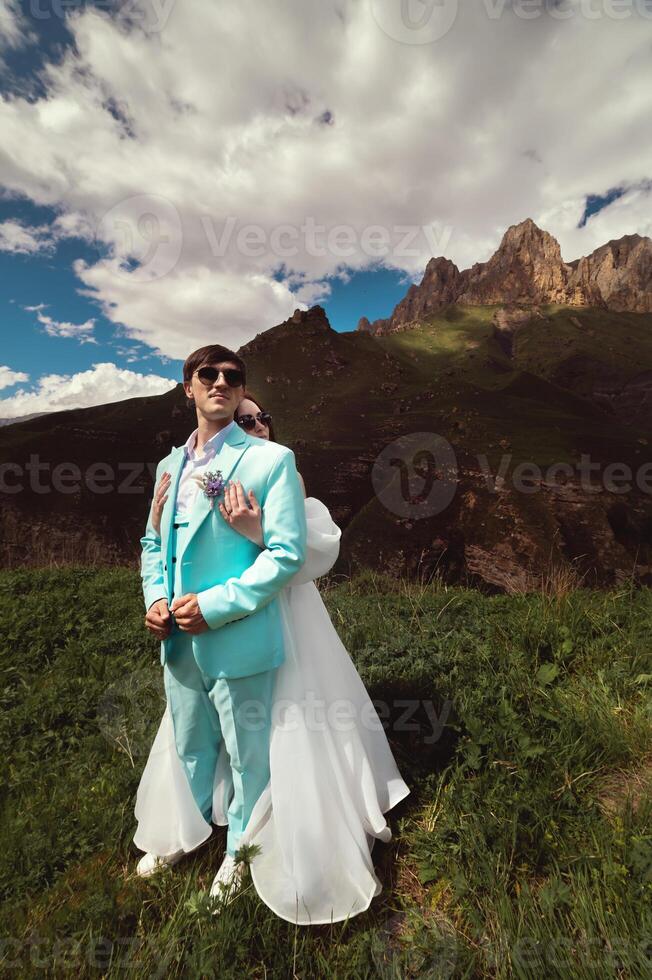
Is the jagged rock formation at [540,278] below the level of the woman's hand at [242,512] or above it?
above

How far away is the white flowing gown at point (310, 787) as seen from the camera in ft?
6.97

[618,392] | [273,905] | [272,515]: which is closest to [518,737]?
[273,905]

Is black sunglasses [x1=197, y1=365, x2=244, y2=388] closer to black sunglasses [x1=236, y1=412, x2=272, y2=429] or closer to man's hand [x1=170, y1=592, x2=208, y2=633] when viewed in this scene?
black sunglasses [x1=236, y1=412, x2=272, y2=429]

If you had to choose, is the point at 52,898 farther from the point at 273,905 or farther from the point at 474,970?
the point at 474,970

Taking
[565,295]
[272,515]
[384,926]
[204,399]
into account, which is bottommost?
[384,926]

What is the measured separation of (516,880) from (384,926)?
0.71 metres

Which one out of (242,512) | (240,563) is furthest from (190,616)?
(242,512)

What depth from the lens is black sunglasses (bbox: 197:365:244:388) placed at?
236cm

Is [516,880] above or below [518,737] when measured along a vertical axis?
below

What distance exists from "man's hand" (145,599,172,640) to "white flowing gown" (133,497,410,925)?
2.02 ft

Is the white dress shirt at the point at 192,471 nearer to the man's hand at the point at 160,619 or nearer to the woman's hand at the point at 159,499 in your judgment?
the woman's hand at the point at 159,499

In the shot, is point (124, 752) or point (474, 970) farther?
point (124, 752)

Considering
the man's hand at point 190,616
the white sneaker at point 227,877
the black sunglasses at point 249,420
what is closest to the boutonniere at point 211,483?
the man's hand at point 190,616

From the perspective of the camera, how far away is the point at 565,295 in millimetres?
111188
